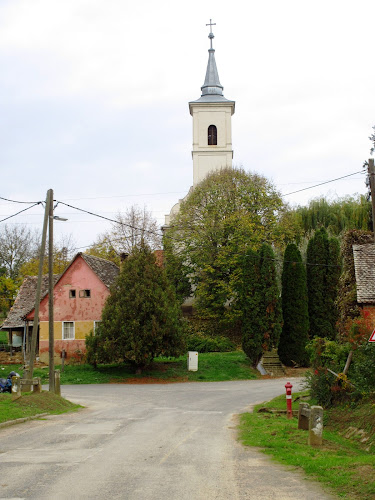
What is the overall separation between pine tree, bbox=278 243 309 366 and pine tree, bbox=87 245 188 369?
8410 millimetres

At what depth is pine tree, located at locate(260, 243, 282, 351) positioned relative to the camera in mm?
36875

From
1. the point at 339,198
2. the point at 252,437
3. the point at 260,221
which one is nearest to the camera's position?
the point at 252,437

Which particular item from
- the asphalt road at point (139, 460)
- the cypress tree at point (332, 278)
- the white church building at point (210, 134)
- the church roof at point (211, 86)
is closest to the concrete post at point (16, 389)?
the asphalt road at point (139, 460)

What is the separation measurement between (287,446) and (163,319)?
70.5 ft

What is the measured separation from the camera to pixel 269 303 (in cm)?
3750

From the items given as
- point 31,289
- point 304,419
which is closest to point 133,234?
point 31,289

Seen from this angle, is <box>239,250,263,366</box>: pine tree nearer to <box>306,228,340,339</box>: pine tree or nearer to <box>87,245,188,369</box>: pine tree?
<box>306,228,340,339</box>: pine tree

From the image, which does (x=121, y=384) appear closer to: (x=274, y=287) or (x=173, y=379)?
(x=173, y=379)

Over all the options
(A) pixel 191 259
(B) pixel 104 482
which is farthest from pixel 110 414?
(A) pixel 191 259

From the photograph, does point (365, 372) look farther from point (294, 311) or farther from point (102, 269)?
point (102, 269)

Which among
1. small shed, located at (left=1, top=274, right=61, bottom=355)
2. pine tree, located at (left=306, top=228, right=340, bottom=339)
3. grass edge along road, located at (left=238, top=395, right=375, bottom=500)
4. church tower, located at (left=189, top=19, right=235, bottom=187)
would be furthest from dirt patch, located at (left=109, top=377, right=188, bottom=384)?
church tower, located at (left=189, top=19, right=235, bottom=187)

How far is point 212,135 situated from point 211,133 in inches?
10.8

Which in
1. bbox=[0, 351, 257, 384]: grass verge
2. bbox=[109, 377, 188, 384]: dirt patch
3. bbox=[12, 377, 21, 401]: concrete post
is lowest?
bbox=[109, 377, 188, 384]: dirt patch

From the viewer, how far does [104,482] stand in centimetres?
865
